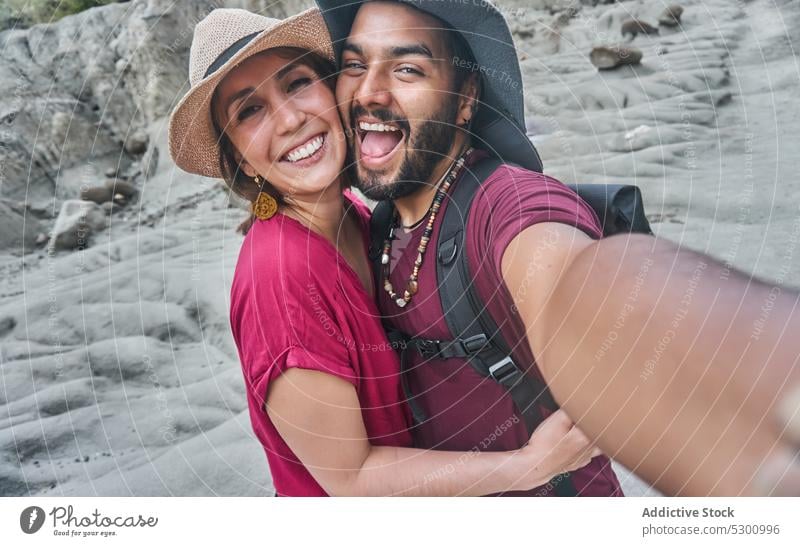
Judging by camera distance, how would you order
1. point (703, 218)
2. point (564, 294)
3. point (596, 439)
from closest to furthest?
point (564, 294) → point (596, 439) → point (703, 218)

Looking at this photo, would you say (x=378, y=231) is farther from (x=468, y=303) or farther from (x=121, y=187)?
(x=121, y=187)

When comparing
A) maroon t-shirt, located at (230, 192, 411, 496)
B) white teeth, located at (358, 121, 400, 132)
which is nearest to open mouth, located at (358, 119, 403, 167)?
white teeth, located at (358, 121, 400, 132)

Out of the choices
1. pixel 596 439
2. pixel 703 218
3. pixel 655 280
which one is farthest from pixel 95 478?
pixel 703 218

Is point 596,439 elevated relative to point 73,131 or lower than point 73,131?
lower

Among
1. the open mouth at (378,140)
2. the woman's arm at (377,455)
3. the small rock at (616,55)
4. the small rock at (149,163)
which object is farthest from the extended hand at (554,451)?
the small rock at (149,163)

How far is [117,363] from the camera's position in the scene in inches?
43.5

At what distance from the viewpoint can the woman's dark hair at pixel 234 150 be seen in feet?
2.85

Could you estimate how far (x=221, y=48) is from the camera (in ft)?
2.85

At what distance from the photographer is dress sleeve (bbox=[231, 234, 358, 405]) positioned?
795mm

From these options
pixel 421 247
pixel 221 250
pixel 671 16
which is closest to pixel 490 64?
pixel 421 247

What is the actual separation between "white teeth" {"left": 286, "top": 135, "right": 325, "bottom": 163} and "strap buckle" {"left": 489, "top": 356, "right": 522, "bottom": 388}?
1.11 ft

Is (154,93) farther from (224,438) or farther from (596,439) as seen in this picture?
(596,439)

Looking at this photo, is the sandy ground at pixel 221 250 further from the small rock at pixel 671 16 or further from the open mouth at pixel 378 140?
the open mouth at pixel 378 140
